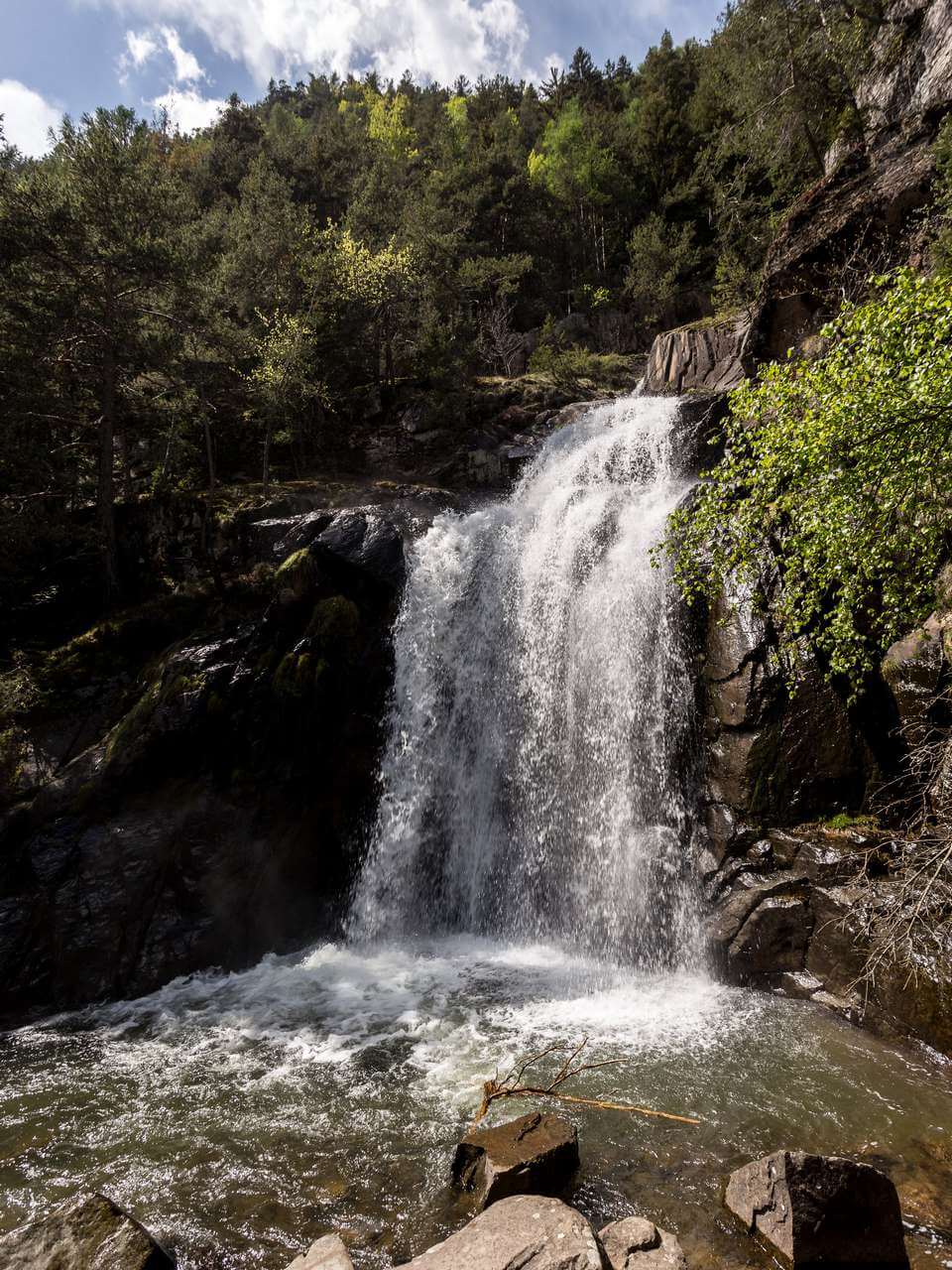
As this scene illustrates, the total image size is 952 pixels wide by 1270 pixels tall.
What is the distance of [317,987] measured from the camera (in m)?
10.6

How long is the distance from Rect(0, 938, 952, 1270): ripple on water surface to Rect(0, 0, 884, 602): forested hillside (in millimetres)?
13147

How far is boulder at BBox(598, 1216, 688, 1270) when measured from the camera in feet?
14.0

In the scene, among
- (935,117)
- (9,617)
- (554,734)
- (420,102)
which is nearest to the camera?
(554,734)

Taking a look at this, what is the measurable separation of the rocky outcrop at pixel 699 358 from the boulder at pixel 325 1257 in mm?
→ 22764

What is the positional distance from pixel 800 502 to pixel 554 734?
6508 millimetres

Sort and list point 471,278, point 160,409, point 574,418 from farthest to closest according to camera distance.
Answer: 1. point 471,278
2. point 574,418
3. point 160,409

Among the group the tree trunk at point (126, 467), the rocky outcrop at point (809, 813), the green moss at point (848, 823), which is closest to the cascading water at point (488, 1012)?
the rocky outcrop at point (809, 813)

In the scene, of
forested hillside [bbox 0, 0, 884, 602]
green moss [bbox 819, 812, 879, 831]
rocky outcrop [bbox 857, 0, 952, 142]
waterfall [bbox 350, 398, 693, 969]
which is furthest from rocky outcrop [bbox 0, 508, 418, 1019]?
rocky outcrop [bbox 857, 0, 952, 142]

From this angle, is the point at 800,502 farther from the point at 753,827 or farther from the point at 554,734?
the point at 554,734

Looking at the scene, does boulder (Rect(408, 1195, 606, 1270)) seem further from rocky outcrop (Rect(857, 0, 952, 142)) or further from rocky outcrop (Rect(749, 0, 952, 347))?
rocky outcrop (Rect(857, 0, 952, 142))

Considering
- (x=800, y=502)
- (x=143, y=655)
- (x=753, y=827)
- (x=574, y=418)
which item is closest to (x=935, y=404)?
(x=800, y=502)

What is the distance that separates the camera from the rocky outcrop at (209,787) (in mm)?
11281

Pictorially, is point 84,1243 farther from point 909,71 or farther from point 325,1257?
point 909,71

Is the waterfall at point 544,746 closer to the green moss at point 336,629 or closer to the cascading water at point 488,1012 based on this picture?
the cascading water at point 488,1012
